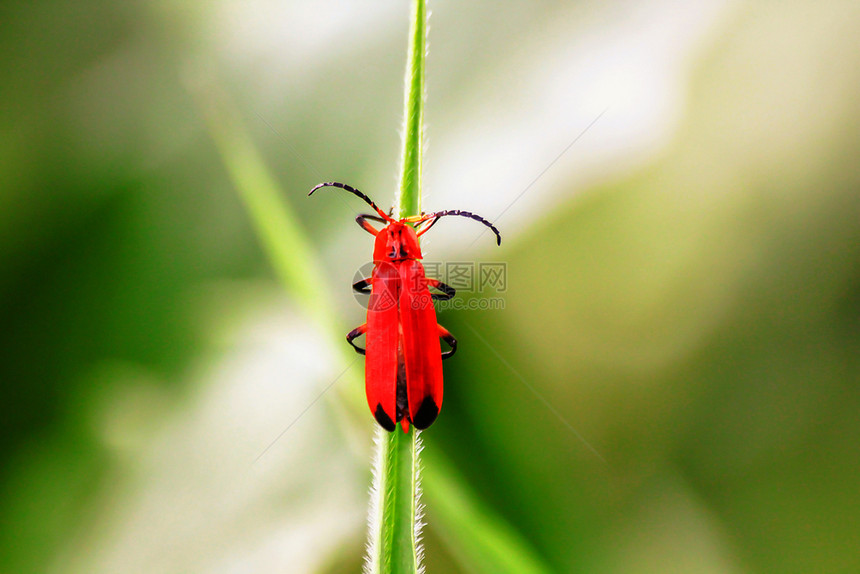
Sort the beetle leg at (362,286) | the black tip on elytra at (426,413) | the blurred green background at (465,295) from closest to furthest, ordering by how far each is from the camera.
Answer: the black tip on elytra at (426,413) → the blurred green background at (465,295) → the beetle leg at (362,286)

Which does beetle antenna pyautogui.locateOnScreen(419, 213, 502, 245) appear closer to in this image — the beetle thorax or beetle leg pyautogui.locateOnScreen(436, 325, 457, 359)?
the beetle thorax

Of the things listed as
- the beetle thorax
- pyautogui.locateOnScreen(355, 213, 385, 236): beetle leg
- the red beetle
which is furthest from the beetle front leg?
pyautogui.locateOnScreen(355, 213, 385, 236): beetle leg

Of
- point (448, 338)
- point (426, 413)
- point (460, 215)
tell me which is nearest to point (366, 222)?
point (460, 215)

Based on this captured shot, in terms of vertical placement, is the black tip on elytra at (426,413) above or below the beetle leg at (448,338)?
below

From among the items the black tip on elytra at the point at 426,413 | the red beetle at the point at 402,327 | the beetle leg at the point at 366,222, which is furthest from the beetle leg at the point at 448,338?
the beetle leg at the point at 366,222

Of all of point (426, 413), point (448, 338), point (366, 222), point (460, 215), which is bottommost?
point (426, 413)

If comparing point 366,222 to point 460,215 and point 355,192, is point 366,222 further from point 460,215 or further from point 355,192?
point 460,215

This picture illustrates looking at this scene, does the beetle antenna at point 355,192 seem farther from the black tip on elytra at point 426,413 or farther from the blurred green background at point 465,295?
the black tip on elytra at point 426,413
